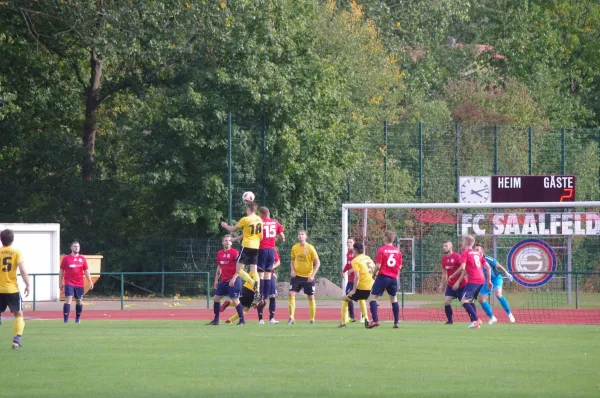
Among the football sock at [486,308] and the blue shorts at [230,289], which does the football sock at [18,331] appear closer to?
the blue shorts at [230,289]

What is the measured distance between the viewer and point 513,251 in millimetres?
29500

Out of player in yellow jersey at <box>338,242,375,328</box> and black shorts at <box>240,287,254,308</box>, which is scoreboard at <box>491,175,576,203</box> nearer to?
player in yellow jersey at <box>338,242,375,328</box>

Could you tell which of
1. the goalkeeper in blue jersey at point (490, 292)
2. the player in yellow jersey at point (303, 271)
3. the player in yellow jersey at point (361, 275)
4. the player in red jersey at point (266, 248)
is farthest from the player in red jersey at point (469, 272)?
the player in red jersey at point (266, 248)

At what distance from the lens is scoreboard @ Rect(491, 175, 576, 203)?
2678 centimetres

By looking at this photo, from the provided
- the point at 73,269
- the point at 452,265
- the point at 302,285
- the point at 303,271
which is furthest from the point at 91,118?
the point at 452,265

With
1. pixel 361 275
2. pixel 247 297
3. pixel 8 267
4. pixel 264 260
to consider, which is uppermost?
pixel 264 260

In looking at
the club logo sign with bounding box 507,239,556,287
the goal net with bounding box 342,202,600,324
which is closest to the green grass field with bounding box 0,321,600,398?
the goal net with bounding box 342,202,600,324

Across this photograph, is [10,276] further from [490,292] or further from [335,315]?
[335,315]

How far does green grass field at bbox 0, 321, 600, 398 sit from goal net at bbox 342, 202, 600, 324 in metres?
6.80

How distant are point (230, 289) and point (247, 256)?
79 cm

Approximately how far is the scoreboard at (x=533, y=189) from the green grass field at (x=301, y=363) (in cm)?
759

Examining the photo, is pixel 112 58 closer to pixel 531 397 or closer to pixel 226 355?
pixel 226 355

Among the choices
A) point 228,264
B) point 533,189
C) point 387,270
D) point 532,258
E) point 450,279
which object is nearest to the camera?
point 387,270

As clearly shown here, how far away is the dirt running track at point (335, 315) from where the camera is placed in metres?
24.9
